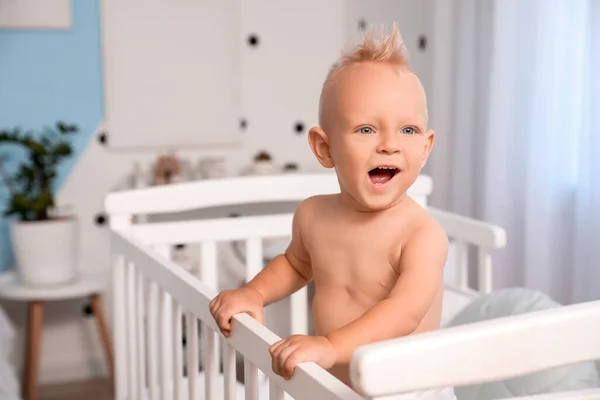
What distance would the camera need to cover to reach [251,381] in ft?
3.14

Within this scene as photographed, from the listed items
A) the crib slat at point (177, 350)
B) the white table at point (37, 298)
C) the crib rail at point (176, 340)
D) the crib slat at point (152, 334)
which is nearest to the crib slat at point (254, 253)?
the crib rail at point (176, 340)

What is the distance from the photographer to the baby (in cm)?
92

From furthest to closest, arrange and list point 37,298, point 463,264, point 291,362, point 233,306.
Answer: point 37,298 → point 463,264 → point 233,306 → point 291,362

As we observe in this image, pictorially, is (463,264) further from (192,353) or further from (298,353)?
(298,353)

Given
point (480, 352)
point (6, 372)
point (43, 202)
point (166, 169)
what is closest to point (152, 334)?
point (6, 372)

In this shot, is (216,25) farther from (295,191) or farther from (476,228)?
(476,228)

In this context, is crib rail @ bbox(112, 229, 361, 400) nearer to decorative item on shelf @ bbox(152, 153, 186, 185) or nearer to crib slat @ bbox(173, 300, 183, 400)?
crib slat @ bbox(173, 300, 183, 400)

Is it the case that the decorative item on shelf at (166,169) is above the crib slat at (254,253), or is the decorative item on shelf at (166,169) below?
above

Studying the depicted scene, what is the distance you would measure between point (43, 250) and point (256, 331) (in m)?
1.78

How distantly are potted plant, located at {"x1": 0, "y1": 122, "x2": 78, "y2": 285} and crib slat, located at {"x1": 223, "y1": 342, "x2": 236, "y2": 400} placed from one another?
1653 millimetres

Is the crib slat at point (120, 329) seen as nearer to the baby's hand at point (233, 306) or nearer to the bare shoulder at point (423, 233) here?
the baby's hand at point (233, 306)

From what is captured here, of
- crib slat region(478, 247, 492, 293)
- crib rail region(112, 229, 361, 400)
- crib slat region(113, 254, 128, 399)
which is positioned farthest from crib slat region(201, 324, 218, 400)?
crib slat region(478, 247, 492, 293)

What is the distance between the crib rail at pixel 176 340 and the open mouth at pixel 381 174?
21cm

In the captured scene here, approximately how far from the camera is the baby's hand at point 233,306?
39.9 inches
